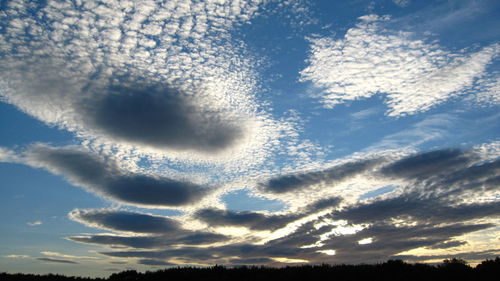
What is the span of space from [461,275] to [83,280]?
143 feet

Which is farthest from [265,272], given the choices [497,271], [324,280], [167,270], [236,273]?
[497,271]

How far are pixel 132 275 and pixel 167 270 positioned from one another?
467 centimetres

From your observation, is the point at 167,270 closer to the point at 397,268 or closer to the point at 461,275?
the point at 397,268

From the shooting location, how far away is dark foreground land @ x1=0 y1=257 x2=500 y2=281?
30.4 metres

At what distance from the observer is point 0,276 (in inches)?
1658

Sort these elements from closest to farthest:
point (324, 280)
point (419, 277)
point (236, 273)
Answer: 1. point (419, 277)
2. point (324, 280)
3. point (236, 273)

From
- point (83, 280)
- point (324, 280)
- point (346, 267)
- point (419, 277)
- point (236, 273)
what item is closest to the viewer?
point (419, 277)

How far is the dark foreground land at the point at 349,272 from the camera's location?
30386mm

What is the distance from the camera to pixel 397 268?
32.7m

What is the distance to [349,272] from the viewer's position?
106 ft

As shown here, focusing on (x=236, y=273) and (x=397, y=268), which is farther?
(x=236, y=273)

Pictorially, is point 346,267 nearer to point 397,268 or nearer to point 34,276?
point 397,268

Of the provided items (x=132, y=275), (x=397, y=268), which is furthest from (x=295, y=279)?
(x=132, y=275)

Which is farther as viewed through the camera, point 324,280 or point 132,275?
point 132,275
